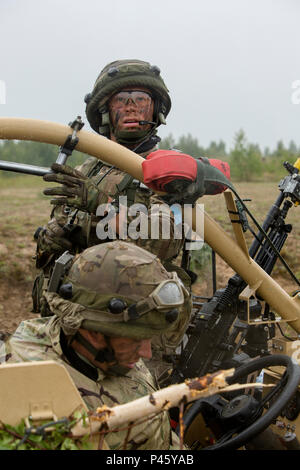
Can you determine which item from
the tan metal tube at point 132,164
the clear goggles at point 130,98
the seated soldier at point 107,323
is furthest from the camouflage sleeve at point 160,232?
the seated soldier at point 107,323

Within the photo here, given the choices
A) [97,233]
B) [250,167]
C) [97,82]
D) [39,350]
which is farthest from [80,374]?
[250,167]

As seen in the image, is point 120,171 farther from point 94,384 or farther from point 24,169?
point 94,384

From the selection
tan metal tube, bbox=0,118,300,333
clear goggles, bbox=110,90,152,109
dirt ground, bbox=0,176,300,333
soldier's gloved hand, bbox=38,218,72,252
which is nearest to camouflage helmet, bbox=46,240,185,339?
tan metal tube, bbox=0,118,300,333

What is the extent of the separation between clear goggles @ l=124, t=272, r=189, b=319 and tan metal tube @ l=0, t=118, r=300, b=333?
119cm

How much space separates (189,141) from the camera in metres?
42.4

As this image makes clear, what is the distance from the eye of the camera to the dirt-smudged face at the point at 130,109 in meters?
4.04

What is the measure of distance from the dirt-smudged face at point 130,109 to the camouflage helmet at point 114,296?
1.96 m

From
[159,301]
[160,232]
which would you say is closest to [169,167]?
[160,232]

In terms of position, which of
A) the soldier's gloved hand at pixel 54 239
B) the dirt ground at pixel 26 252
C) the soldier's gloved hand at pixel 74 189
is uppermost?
the soldier's gloved hand at pixel 74 189

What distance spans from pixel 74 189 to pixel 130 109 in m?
1.18

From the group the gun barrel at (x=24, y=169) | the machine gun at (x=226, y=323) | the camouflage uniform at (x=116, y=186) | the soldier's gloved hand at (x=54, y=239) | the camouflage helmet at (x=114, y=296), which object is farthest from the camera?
the machine gun at (x=226, y=323)

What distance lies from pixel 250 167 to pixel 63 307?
16242mm

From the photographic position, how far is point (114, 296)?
220 cm

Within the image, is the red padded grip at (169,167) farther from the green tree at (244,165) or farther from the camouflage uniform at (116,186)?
the green tree at (244,165)
